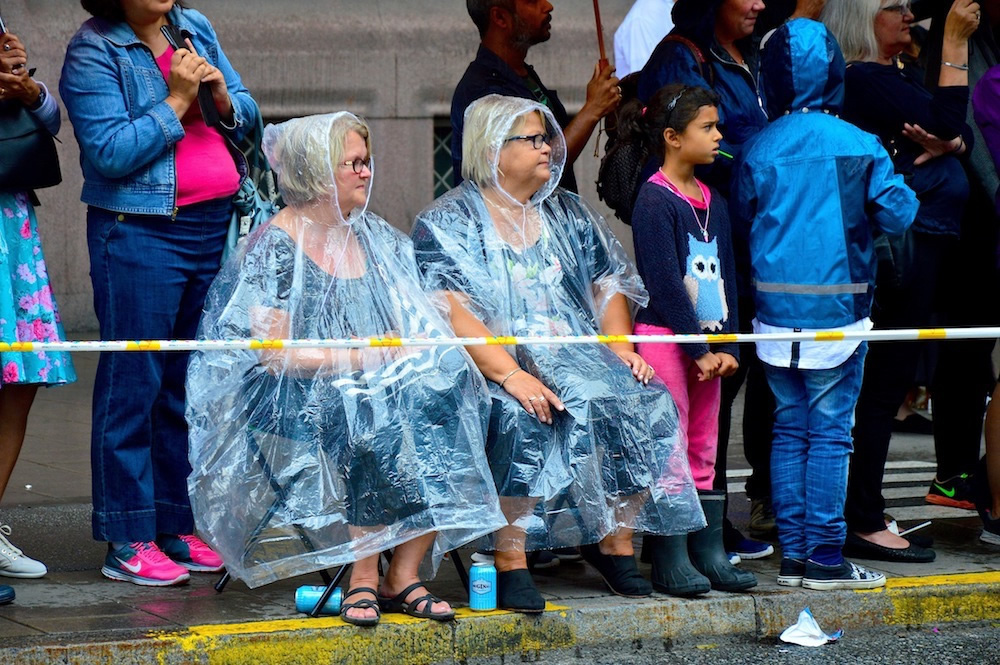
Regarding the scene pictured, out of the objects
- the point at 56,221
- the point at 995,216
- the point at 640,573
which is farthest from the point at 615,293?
the point at 56,221

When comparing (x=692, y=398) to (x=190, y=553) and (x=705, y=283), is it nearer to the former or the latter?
(x=705, y=283)

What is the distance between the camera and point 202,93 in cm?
469

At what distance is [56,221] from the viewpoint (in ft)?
31.5

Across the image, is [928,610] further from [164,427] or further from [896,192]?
[164,427]

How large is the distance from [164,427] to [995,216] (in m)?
3.20

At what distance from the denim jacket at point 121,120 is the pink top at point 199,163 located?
4cm

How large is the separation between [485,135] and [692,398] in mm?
1083

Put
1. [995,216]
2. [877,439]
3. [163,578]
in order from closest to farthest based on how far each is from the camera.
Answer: [163,578]
[877,439]
[995,216]

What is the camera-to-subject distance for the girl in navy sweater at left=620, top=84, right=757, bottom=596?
185 inches

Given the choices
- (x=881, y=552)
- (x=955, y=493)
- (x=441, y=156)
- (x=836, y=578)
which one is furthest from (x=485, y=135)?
(x=441, y=156)

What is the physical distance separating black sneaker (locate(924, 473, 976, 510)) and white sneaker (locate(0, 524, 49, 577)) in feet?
11.7

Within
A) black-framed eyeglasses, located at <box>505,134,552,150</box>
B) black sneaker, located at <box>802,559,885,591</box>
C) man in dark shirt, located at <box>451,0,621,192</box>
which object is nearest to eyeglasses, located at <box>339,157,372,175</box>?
black-framed eyeglasses, located at <box>505,134,552,150</box>

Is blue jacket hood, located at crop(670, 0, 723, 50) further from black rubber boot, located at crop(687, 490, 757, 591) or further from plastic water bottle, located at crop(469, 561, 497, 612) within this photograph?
plastic water bottle, located at crop(469, 561, 497, 612)

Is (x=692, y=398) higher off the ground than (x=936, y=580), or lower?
higher
